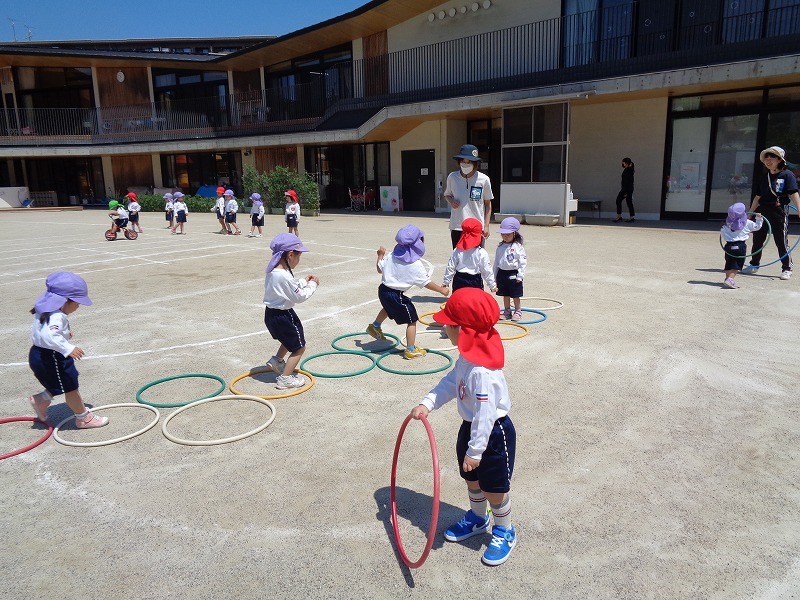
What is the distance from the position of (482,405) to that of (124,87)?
42435 millimetres

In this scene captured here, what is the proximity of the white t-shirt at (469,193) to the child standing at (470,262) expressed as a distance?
45.4 inches

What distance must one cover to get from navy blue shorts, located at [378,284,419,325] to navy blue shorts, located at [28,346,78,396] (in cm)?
318

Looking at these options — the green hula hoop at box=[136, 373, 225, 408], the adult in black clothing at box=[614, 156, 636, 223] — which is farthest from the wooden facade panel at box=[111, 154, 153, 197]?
the green hula hoop at box=[136, 373, 225, 408]

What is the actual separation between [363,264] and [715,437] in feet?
30.1

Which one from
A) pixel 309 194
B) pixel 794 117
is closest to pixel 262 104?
pixel 309 194

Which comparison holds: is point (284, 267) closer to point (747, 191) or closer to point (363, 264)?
point (363, 264)

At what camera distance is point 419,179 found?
1080 inches

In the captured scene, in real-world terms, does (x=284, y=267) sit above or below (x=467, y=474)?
above

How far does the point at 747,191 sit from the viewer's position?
18.2 metres

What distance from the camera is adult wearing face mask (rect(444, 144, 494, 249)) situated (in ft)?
25.7

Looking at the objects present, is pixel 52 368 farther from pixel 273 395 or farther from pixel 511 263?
pixel 511 263

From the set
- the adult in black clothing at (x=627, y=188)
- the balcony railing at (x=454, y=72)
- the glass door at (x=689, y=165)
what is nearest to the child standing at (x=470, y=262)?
the balcony railing at (x=454, y=72)

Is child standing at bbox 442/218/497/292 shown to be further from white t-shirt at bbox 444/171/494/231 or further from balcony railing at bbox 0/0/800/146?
balcony railing at bbox 0/0/800/146

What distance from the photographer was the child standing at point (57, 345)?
181 inches
